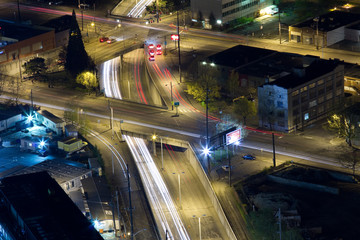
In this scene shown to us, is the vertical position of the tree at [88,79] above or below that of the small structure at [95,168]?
above

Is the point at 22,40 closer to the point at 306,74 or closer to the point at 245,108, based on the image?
the point at 245,108

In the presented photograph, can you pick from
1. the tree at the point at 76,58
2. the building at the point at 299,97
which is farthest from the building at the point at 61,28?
the building at the point at 299,97

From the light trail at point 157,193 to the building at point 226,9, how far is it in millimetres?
56723

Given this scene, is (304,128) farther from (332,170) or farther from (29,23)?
(29,23)

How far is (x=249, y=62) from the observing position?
146875mm

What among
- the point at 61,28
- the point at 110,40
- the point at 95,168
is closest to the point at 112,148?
the point at 95,168

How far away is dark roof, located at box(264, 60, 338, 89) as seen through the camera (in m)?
128

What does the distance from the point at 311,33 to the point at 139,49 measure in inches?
1458

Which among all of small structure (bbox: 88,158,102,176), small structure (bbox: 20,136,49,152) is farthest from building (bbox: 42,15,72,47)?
small structure (bbox: 88,158,102,176)

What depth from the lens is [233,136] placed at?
11788 cm

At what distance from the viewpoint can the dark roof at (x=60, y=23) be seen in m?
175

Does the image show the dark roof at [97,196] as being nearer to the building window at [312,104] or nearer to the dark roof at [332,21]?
the building window at [312,104]

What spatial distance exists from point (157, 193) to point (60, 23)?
76.8 metres

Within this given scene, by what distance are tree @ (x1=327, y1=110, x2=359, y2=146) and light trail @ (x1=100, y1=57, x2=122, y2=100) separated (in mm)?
43141
